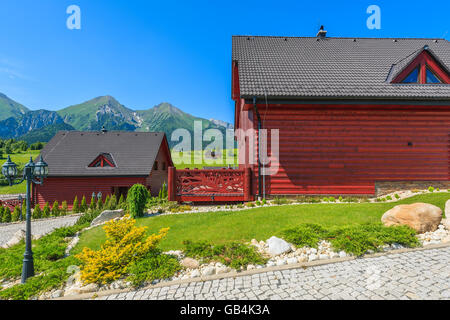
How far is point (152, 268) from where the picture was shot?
3.62 metres

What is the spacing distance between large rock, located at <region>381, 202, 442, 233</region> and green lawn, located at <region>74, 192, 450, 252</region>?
0.50 m

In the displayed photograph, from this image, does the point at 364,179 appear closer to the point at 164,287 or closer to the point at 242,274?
the point at 242,274

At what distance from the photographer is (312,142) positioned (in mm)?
8438

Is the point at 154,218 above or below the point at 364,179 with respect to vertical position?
below

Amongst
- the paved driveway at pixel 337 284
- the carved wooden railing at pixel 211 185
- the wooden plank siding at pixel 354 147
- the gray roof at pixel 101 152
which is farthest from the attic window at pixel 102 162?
the paved driveway at pixel 337 284

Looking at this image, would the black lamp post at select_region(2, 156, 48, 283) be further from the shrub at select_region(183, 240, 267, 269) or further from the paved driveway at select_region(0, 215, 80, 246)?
the paved driveway at select_region(0, 215, 80, 246)

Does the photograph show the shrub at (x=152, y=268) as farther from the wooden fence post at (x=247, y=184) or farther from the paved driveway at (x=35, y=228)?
the paved driveway at (x=35, y=228)

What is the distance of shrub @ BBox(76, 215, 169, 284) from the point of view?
137 inches
